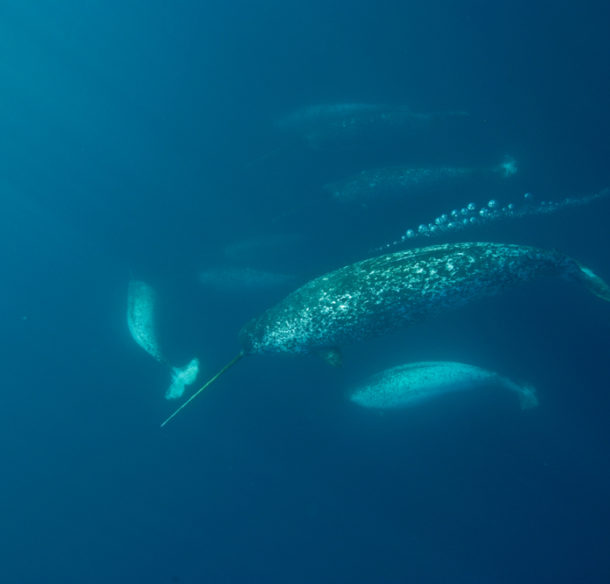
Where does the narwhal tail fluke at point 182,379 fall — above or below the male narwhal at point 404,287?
above

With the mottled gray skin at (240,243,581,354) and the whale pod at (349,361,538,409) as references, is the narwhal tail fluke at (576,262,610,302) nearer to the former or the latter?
the mottled gray skin at (240,243,581,354)

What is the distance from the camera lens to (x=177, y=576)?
10227 millimetres

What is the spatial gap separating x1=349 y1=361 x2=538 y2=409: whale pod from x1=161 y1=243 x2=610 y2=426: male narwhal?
1.86 m

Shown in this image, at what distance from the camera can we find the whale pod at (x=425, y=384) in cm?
755

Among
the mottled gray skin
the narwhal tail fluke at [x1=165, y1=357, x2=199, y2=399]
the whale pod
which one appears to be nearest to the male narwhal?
the mottled gray skin

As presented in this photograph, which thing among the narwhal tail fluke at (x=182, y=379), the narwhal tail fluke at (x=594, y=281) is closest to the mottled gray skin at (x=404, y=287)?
the narwhal tail fluke at (x=594, y=281)

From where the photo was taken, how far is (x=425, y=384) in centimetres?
765

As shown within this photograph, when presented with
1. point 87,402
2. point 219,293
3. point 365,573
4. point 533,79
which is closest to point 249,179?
point 219,293

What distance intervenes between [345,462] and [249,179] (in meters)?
6.68

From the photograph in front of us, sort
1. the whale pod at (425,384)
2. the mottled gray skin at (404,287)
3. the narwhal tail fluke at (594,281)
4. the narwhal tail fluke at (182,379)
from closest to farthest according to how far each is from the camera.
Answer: the mottled gray skin at (404,287), the narwhal tail fluke at (594,281), the whale pod at (425,384), the narwhal tail fluke at (182,379)

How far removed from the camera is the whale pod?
24.8 feet

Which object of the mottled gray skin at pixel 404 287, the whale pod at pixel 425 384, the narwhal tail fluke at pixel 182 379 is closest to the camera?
the mottled gray skin at pixel 404 287

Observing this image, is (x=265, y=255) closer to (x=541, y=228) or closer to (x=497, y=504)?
(x=541, y=228)

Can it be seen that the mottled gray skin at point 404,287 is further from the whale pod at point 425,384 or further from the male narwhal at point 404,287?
the whale pod at point 425,384
